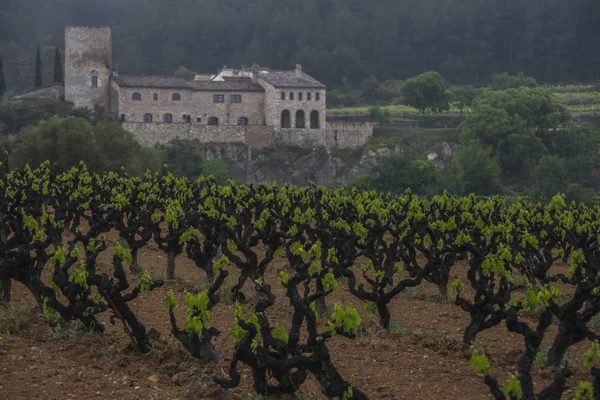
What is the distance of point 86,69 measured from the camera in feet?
257

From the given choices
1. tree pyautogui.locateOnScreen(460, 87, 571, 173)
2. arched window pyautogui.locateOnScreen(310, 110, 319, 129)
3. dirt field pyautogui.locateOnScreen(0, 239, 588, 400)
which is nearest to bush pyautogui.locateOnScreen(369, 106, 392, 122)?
tree pyautogui.locateOnScreen(460, 87, 571, 173)

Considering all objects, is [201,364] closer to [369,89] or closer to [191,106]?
[191,106]

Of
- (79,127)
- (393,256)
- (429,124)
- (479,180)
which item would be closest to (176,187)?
(393,256)

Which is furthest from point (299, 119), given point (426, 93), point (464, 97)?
point (464, 97)

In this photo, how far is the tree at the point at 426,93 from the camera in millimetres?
95750

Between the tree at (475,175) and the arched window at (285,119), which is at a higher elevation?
the arched window at (285,119)

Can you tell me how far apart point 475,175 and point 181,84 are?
25.0 metres

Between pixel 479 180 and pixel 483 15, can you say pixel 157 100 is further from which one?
pixel 483 15

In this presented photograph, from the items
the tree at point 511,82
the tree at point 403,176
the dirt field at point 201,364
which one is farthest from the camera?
the tree at point 511,82

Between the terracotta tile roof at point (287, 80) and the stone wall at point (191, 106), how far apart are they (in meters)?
A: 1.68

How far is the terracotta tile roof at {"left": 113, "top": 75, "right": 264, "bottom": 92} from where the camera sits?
77875 millimetres

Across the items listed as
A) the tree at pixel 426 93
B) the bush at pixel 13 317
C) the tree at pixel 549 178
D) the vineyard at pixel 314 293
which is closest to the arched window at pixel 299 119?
the tree at pixel 426 93

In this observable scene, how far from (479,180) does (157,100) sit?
87.5 feet

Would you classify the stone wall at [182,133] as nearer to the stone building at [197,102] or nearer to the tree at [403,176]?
the stone building at [197,102]
